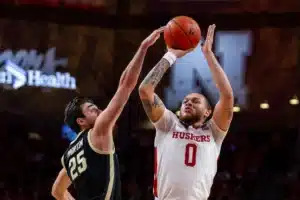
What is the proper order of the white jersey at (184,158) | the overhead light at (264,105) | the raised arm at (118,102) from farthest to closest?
the overhead light at (264,105) < the white jersey at (184,158) < the raised arm at (118,102)

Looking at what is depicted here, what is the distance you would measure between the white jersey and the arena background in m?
9.60

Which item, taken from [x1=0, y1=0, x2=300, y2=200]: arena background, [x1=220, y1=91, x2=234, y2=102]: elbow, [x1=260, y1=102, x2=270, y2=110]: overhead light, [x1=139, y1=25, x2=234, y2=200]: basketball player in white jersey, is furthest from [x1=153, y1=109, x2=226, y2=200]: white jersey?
[x1=260, y1=102, x2=270, y2=110]: overhead light

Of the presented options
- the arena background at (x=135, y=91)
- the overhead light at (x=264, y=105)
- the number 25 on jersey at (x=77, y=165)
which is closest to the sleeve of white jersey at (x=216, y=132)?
the number 25 on jersey at (x=77, y=165)

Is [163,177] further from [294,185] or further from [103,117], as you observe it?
[294,185]

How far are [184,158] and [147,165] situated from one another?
11.0m

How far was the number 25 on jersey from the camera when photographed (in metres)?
4.47

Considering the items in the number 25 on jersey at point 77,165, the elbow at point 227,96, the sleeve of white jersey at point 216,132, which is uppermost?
the elbow at point 227,96

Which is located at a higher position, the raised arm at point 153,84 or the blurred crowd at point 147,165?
the raised arm at point 153,84

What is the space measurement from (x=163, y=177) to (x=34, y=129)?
11328mm

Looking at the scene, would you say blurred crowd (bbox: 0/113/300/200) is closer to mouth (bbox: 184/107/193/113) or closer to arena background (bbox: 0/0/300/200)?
arena background (bbox: 0/0/300/200)

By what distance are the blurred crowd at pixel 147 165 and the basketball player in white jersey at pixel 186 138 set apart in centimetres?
964

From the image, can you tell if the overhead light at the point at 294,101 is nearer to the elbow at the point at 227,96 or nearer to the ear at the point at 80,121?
the elbow at the point at 227,96

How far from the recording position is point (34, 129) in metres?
15.8

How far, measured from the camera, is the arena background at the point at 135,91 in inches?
580
